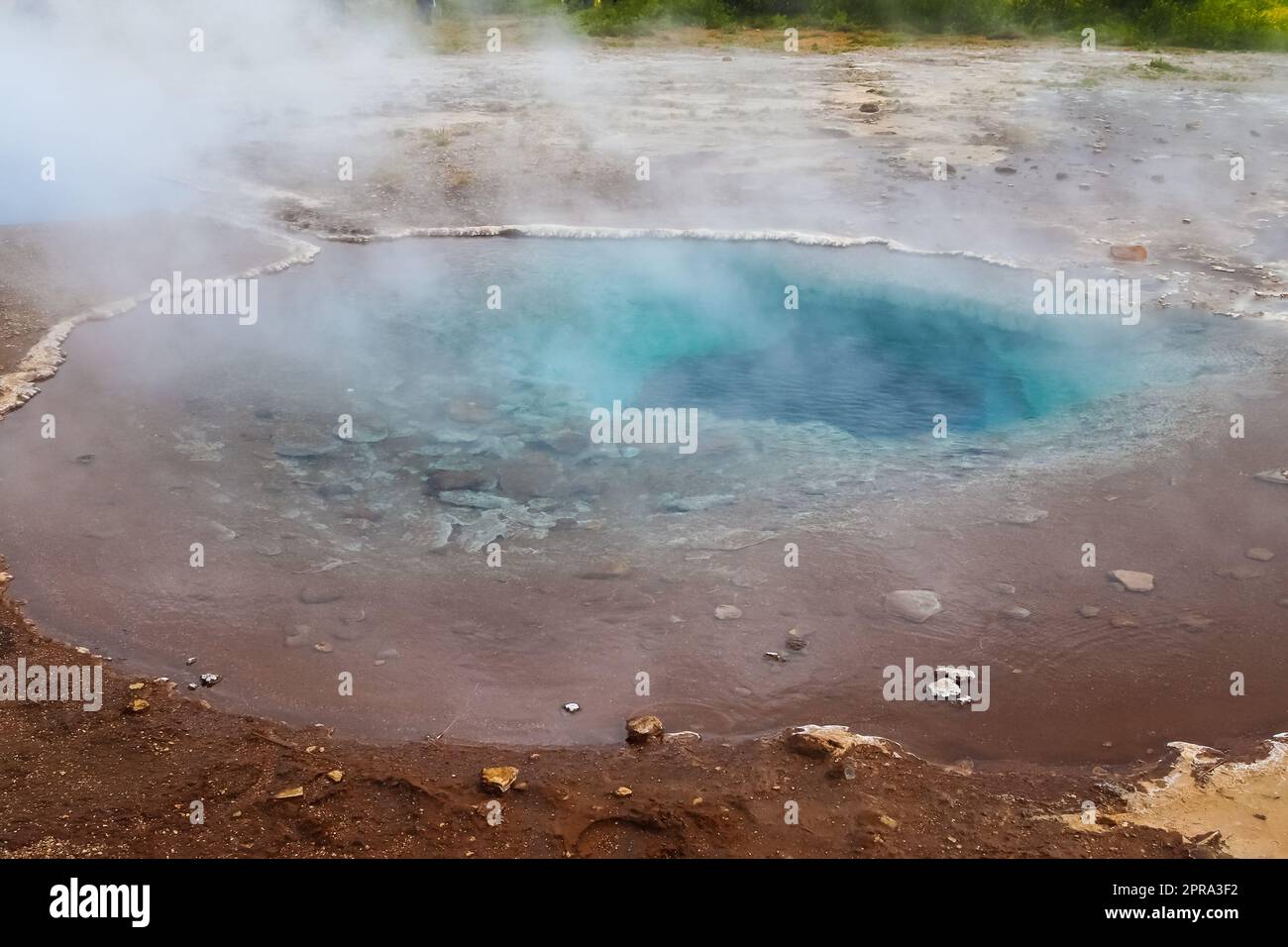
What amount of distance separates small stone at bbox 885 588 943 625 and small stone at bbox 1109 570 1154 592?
0.82 meters

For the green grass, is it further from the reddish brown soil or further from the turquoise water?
the reddish brown soil

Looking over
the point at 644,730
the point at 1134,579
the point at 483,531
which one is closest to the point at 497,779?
the point at 644,730

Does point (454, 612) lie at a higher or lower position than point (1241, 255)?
lower

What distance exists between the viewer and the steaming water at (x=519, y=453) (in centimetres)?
415

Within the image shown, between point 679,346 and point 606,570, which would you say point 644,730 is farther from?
point 679,346

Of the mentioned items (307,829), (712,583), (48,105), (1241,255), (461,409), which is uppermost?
(48,105)

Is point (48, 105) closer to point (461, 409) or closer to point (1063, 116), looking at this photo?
point (461, 409)

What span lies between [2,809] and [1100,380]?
580 centimetres

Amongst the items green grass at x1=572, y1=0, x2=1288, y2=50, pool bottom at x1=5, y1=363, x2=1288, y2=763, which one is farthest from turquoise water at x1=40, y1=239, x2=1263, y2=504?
green grass at x1=572, y1=0, x2=1288, y2=50

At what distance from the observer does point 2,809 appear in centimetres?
332

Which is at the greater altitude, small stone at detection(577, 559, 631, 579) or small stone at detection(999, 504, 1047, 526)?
small stone at detection(999, 504, 1047, 526)

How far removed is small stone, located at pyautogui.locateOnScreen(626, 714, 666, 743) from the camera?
Answer: 3.71 metres

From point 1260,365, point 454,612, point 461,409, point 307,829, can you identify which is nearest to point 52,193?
point 461,409

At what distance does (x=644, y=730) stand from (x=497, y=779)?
531mm
